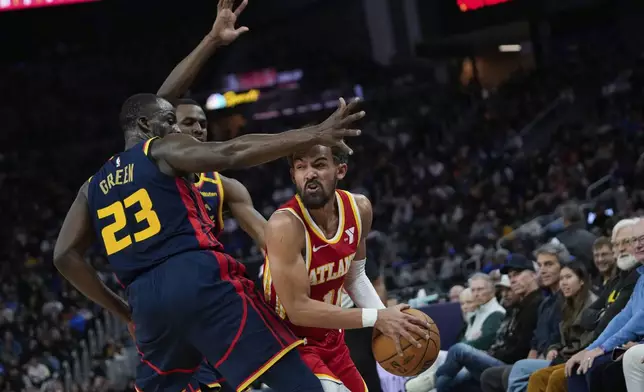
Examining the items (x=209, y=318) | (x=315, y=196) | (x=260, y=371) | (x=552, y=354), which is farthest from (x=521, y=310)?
(x=209, y=318)

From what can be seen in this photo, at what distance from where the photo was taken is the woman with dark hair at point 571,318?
260 inches

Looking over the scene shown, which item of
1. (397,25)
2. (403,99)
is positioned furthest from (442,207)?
(397,25)

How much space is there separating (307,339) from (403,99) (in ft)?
68.6

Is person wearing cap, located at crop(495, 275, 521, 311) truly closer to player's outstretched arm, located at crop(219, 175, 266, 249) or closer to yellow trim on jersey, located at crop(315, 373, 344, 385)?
player's outstretched arm, located at crop(219, 175, 266, 249)

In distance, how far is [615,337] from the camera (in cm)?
600

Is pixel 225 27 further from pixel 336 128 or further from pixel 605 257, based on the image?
pixel 605 257

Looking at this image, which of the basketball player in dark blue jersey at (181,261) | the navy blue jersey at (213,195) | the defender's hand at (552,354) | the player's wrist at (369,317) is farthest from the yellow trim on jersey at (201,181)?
the defender's hand at (552,354)

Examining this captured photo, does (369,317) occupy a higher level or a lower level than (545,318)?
higher

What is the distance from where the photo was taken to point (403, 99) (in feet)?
82.7

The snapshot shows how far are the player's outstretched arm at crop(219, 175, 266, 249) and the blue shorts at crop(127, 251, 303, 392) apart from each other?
1.16 m

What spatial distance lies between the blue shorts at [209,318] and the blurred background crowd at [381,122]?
3587 mm

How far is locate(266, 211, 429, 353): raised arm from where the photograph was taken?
4375mm

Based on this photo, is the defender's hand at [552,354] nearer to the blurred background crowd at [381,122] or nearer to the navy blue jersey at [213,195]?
the blurred background crowd at [381,122]

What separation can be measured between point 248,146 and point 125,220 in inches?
29.0
